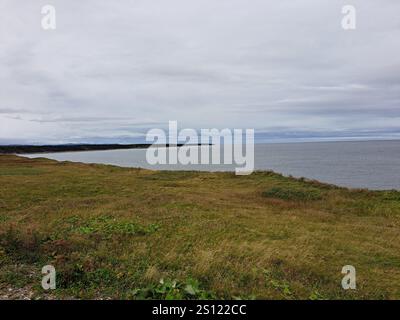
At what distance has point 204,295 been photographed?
292 inches

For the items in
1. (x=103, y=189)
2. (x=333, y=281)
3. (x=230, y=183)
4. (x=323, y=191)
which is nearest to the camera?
(x=333, y=281)

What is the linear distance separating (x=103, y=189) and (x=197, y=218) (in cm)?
1519

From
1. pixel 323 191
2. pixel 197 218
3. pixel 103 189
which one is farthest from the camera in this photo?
pixel 323 191

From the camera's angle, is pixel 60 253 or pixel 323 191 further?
pixel 323 191

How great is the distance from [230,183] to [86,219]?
86.3ft

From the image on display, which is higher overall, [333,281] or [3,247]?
[3,247]

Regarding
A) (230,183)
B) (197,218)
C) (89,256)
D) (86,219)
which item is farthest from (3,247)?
(230,183)

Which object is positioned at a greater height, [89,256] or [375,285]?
[89,256]

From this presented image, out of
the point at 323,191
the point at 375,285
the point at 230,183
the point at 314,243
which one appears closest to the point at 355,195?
the point at 323,191

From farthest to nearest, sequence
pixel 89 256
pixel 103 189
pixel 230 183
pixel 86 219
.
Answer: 1. pixel 230 183
2. pixel 103 189
3. pixel 86 219
4. pixel 89 256

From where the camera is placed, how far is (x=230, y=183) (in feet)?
134
